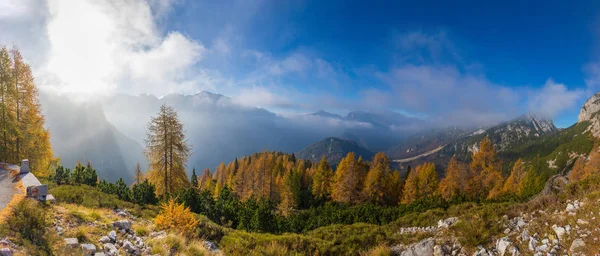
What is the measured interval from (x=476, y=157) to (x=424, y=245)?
40686 millimetres

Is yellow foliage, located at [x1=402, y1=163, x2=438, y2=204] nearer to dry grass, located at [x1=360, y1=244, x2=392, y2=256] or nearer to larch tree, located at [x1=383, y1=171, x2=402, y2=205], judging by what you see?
larch tree, located at [x1=383, y1=171, x2=402, y2=205]

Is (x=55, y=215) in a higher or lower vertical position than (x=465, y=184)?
higher

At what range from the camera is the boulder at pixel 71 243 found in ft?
24.8

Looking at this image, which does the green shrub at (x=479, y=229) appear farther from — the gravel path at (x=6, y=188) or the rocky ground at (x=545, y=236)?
the gravel path at (x=6, y=188)

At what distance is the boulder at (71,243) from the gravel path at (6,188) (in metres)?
4.10

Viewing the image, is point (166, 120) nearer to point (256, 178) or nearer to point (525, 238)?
point (525, 238)

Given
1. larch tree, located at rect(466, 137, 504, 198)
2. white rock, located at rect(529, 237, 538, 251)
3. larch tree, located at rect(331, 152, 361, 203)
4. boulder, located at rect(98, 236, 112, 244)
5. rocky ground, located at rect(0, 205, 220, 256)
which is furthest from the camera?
larch tree, located at rect(331, 152, 361, 203)

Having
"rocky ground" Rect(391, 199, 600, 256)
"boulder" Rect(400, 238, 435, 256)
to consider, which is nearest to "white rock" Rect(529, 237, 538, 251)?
"rocky ground" Rect(391, 199, 600, 256)

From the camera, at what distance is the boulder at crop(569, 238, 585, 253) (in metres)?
7.33

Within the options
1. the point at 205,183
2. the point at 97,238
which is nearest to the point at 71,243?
the point at 97,238

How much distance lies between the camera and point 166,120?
24.6 metres

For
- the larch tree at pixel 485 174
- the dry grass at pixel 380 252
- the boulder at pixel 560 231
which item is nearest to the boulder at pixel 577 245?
the boulder at pixel 560 231

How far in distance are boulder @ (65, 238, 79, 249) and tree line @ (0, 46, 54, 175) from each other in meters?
21.7

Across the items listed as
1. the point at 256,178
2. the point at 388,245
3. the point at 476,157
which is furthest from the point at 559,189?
the point at 256,178
